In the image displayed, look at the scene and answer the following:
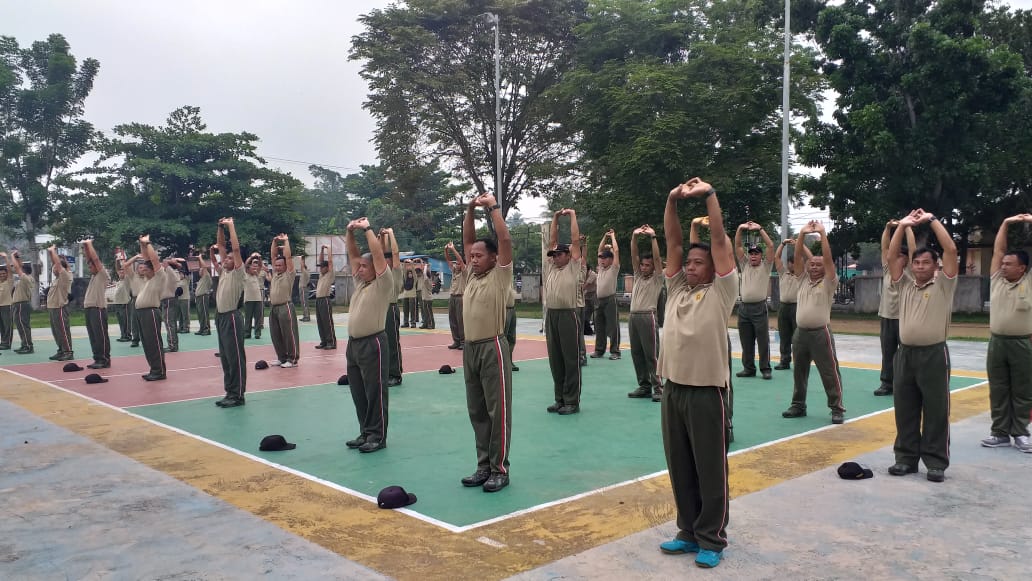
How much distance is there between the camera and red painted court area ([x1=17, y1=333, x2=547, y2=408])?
10.9m

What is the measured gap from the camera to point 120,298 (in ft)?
56.7

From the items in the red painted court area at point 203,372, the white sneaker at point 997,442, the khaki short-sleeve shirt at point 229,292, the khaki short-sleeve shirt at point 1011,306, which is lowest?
the white sneaker at point 997,442

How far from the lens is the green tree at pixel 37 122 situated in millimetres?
32281

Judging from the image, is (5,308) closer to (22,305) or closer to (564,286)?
(22,305)

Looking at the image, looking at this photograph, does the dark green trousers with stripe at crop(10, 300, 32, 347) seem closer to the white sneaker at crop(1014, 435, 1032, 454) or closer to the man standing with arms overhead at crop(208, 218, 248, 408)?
the man standing with arms overhead at crop(208, 218, 248, 408)

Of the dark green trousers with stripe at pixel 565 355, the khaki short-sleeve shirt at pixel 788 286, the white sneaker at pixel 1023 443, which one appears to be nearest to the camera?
the white sneaker at pixel 1023 443

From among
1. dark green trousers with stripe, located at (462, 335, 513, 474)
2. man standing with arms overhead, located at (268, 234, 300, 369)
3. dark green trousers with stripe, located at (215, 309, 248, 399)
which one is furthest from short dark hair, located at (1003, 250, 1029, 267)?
man standing with arms overhead, located at (268, 234, 300, 369)

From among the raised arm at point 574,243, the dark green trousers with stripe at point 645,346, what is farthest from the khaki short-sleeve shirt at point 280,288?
the dark green trousers with stripe at point 645,346

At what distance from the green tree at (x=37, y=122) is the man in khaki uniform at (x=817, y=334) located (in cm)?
3440

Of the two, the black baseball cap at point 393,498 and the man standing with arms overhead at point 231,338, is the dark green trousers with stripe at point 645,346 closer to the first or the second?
the black baseball cap at point 393,498

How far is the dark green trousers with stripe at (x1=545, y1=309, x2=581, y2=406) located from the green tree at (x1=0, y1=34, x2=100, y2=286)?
32004 mm

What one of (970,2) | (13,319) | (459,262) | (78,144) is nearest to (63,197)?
(78,144)

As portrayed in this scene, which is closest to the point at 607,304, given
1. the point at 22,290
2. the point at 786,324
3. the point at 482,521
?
the point at 786,324

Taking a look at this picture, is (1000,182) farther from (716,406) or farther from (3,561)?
(3,561)
